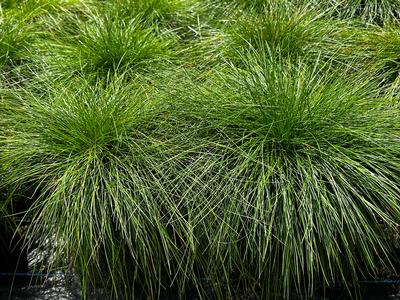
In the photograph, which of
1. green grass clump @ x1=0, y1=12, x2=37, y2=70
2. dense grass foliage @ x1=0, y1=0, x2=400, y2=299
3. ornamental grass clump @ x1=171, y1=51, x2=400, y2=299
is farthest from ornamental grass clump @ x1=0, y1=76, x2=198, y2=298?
green grass clump @ x1=0, y1=12, x2=37, y2=70

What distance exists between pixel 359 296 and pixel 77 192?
3.90 ft

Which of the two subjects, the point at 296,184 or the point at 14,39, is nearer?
the point at 296,184

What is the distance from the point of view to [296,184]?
2482 mm

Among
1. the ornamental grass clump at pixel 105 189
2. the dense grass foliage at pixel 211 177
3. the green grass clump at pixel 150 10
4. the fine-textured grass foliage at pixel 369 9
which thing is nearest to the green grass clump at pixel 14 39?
the dense grass foliage at pixel 211 177

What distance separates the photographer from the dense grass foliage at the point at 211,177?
2.42 m

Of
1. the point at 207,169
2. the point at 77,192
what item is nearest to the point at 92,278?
the point at 77,192

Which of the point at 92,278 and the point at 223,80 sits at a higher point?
the point at 223,80

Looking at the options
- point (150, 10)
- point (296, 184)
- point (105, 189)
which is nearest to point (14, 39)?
point (150, 10)

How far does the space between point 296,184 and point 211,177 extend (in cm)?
32

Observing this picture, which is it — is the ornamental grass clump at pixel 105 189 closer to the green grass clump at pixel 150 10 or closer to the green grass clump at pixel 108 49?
the green grass clump at pixel 108 49

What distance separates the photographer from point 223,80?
2889 mm

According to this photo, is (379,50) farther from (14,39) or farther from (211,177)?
(14,39)

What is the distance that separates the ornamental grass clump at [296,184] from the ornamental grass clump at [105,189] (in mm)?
167

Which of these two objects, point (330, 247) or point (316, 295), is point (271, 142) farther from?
point (316, 295)
